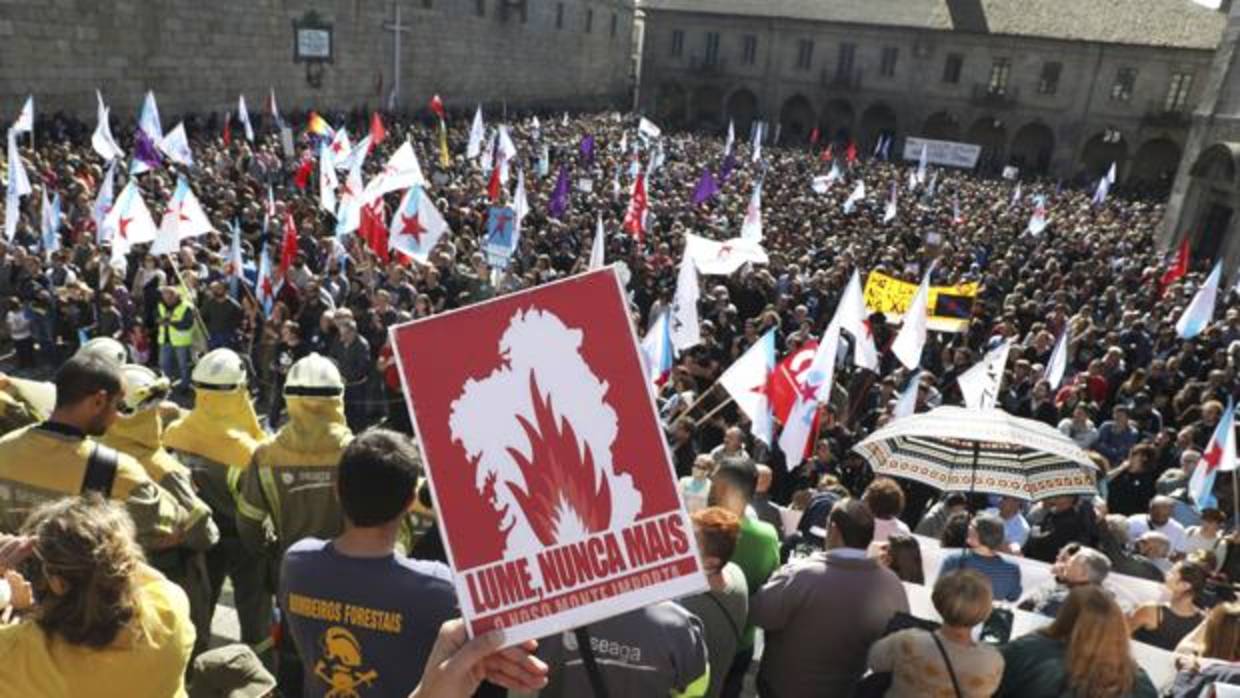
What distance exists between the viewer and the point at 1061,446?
4.02m

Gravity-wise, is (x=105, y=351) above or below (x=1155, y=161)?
above

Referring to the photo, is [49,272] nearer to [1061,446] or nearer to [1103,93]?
[1061,446]

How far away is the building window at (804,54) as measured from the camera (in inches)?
1966

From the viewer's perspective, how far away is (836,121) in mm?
50844

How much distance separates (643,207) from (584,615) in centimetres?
1209

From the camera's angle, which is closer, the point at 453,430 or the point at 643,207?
the point at 453,430

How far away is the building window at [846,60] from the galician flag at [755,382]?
1833 inches

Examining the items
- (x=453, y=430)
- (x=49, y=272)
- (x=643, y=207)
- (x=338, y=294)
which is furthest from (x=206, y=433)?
(x=643, y=207)

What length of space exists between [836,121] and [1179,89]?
56.1 feet

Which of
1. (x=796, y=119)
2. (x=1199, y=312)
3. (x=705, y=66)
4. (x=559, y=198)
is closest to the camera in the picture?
(x=1199, y=312)

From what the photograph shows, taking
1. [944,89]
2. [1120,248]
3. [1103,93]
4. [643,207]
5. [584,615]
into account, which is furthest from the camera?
[944,89]

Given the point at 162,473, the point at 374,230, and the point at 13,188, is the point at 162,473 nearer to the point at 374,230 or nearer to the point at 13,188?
the point at 374,230

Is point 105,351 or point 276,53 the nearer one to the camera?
point 105,351

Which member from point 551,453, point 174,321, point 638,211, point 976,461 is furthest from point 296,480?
point 638,211
